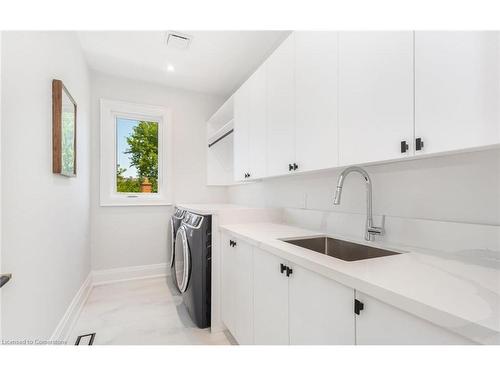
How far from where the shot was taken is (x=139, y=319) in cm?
211

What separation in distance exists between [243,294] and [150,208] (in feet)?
7.01

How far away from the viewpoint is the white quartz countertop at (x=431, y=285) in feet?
1.74

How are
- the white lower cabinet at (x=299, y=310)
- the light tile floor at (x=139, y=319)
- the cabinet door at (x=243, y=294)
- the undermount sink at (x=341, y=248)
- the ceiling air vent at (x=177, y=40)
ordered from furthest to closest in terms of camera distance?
the ceiling air vent at (x=177, y=40)
the light tile floor at (x=139, y=319)
the cabinet door at (x=243, y=294)
the undermount sink at (x=341, y=248)
the white lower cabinet at (x=299, y=310)

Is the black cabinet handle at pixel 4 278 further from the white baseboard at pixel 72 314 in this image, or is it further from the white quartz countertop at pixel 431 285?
the white quartz countertop at pixel 431 285

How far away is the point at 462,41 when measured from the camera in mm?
779

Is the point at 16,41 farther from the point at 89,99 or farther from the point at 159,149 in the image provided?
the point at 159,149

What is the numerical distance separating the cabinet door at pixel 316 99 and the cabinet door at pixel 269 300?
1.97 feet

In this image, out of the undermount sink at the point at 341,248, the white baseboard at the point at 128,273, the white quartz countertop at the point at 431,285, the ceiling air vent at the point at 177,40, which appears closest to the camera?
the white quartz countertop at the point at 431,285

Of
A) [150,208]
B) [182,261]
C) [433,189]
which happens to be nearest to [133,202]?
[150,208]

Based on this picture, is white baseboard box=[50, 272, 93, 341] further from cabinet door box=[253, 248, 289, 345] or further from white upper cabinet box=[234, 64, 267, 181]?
white upper cabinet box=[234, 64, 267, 181]

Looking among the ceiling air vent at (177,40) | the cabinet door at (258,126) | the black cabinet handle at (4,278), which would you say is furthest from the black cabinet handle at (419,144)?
the ceiling air vent at (177,40)

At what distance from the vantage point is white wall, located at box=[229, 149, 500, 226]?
97cm
